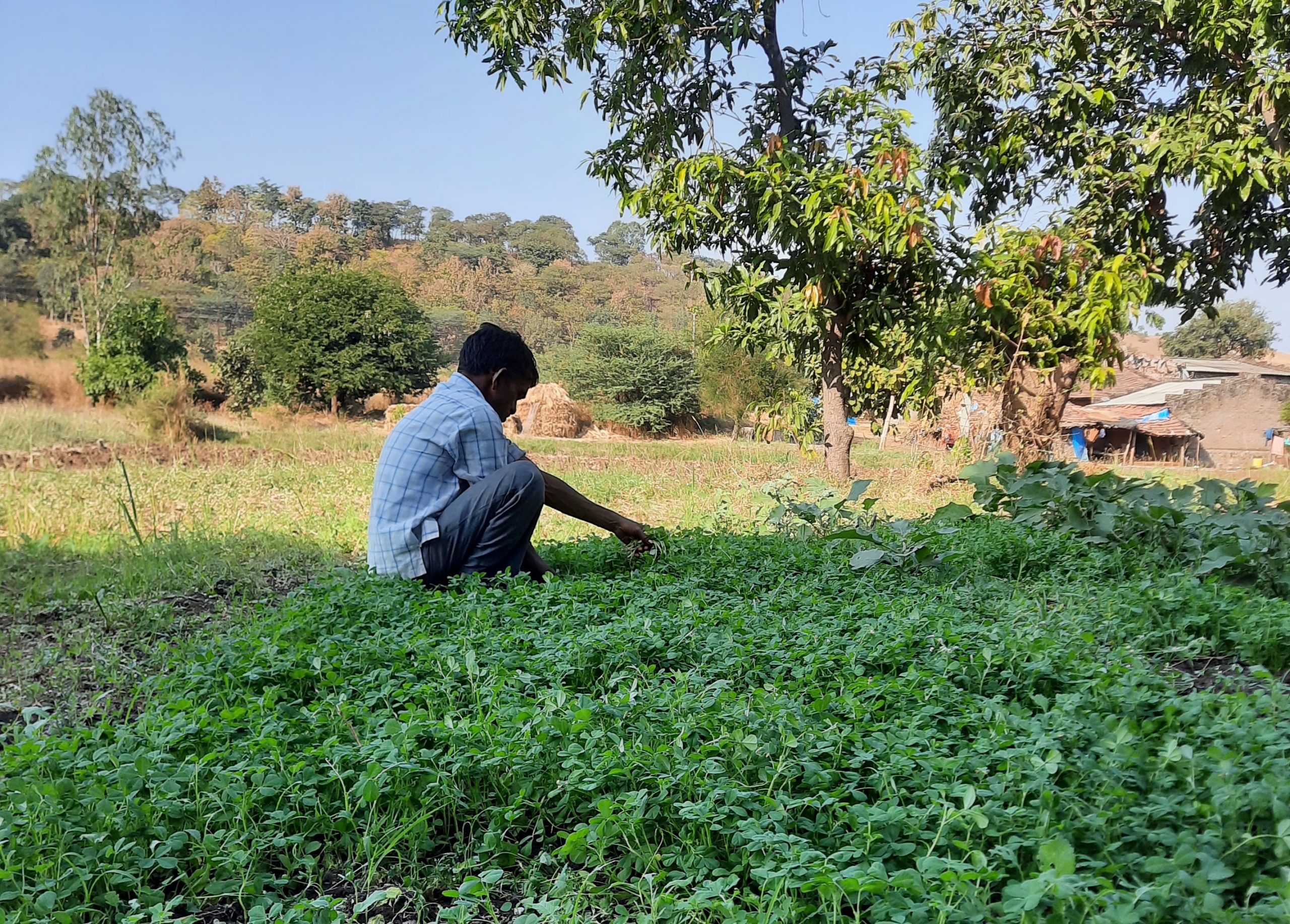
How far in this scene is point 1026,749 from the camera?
1.67 metres

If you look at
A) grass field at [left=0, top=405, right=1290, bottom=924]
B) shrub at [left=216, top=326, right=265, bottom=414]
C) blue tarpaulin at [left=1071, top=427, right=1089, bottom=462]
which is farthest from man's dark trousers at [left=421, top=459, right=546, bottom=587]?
shrub at [left=216, top=326, right=265, bottom=414]

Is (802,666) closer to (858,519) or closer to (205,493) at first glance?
(858,519)

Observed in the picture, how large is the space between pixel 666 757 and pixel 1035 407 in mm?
8654

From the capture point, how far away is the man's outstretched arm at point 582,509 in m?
3.72

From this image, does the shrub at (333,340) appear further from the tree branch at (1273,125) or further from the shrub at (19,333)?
the tree branch at (1273,125)

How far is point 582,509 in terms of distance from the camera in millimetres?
3748

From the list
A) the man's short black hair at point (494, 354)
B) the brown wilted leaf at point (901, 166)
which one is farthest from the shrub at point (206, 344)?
the man's short black hair at point (494, 354)

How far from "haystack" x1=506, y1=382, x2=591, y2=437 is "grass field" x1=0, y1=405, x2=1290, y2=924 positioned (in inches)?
948

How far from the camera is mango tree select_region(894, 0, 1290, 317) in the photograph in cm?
601

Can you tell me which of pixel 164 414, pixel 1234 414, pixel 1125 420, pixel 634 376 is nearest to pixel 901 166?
pixel 164 414

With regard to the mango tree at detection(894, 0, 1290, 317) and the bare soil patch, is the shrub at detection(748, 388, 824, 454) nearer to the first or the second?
the mango tree at detection(894, 0, 1290, 317)

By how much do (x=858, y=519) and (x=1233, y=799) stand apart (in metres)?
3.33

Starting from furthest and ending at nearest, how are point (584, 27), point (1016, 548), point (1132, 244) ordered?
point (1132, 244) < point (584, 27) < point (1016, 548)

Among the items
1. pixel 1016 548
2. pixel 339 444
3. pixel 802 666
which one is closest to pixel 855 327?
pixel 1016 548
